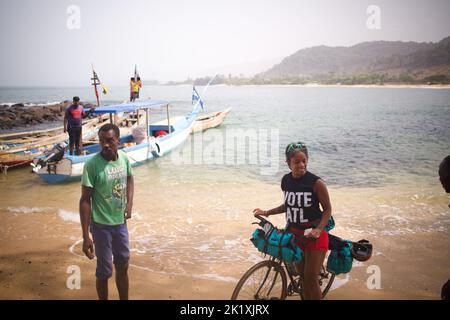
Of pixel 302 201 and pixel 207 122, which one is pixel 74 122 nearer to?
pixel 302 201

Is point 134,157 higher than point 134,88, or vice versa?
point 134,88

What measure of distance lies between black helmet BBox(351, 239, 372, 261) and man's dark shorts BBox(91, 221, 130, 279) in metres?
2.40

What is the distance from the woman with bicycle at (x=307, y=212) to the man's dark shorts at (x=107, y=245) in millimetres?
1793

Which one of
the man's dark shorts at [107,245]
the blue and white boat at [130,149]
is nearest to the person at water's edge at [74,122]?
the blue and white boat at [130,149]

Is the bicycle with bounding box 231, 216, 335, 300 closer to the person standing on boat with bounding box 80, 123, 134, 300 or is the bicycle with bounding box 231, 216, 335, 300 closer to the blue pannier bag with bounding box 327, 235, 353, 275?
the blue pannier bag with bounding box 327, 235, 353, 275

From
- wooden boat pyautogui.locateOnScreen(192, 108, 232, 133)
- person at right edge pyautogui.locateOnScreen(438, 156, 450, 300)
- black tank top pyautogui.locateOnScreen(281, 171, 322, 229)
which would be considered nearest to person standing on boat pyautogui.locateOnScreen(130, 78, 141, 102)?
wooden boat pyautogui.locateOnScreen(192, 108, 232, 133)

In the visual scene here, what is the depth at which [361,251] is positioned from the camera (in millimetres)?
3494

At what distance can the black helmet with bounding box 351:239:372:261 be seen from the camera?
3445mm

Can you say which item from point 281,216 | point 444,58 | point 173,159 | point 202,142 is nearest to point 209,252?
point 281,216

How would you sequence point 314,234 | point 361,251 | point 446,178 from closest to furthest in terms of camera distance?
point 446,178 → point 314,234 → point 361,251

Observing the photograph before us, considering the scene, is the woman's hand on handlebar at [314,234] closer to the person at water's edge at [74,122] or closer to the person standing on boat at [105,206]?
the person standing on boat at [105,206]

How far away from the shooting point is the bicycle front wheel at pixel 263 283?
3.40 metres

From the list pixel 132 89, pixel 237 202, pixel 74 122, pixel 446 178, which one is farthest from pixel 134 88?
pixel 446 178

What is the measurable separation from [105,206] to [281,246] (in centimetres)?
183
